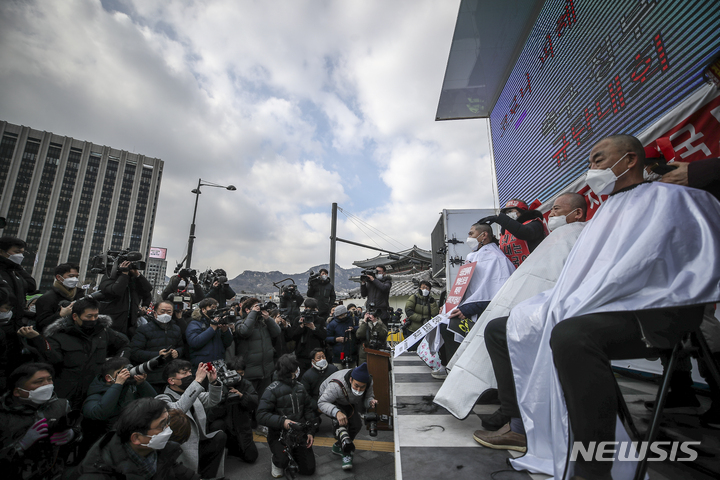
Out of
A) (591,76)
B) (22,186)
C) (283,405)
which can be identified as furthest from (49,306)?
(22,186)

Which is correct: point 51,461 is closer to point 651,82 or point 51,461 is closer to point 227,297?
point 227,297

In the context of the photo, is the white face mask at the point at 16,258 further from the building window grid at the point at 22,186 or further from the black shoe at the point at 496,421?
the building window grid at the point at 22,186

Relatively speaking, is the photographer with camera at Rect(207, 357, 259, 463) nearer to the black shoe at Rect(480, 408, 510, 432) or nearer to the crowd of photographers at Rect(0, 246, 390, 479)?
the crowd of photographers at Rect(0, 246, 390, 479)

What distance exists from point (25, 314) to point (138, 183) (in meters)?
94.7

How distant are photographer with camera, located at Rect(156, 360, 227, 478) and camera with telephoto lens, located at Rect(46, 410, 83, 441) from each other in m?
0.63

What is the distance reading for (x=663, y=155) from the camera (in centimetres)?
248

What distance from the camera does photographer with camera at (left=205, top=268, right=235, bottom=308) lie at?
5.91 metres

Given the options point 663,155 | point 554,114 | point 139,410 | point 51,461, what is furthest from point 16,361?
point 554,114

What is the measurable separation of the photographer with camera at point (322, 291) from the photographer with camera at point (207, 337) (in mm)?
2854

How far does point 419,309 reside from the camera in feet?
21.6

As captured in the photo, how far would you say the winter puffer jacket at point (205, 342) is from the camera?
4.30 m

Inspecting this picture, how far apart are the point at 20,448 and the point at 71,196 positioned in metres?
95.8

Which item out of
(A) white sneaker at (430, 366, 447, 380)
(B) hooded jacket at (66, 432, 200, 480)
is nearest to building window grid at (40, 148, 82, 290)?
(B) hooded jacket at (66, 432, 200, 480)

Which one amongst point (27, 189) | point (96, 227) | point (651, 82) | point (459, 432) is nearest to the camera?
point (459, 432)
